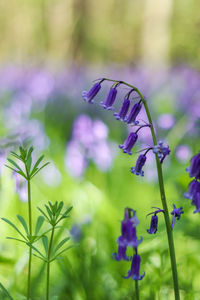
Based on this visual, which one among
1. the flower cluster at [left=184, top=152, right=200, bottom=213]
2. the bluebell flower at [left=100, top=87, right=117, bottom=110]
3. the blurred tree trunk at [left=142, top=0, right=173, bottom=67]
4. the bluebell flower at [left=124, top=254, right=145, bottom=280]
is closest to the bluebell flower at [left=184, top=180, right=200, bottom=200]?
the flower cluster at [left=184, top=152, right=200, bottom=213]

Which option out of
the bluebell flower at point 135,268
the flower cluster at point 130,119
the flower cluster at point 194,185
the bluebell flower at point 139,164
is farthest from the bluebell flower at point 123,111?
the bluebell flower at point 135,268

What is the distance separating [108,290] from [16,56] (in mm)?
24255

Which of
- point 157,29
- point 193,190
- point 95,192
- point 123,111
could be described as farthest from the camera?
point 157,29

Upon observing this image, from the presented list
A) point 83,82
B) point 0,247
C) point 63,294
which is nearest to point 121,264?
point 63,294

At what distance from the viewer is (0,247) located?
3.08 meters

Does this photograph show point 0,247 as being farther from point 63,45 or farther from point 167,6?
point 63,45

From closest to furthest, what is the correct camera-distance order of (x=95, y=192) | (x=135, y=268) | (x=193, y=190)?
1. (x=193, y=190)
2. (x=135, y=268)
3. (x=95, y=192)

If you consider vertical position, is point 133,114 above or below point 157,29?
below

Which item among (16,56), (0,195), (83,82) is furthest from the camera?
(16,56)

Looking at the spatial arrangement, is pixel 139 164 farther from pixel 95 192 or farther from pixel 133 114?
pixel 95 192

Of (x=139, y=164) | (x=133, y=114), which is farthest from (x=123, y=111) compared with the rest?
(x=139, y=164)

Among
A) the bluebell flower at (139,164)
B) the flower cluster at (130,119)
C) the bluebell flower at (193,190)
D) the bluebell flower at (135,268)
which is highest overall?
the flower cluster at (130,119)

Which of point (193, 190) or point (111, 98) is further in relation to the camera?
point (111, 98)

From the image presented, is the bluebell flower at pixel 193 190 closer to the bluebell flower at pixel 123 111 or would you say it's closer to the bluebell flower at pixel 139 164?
the bluebell flower at pixel 139 164
